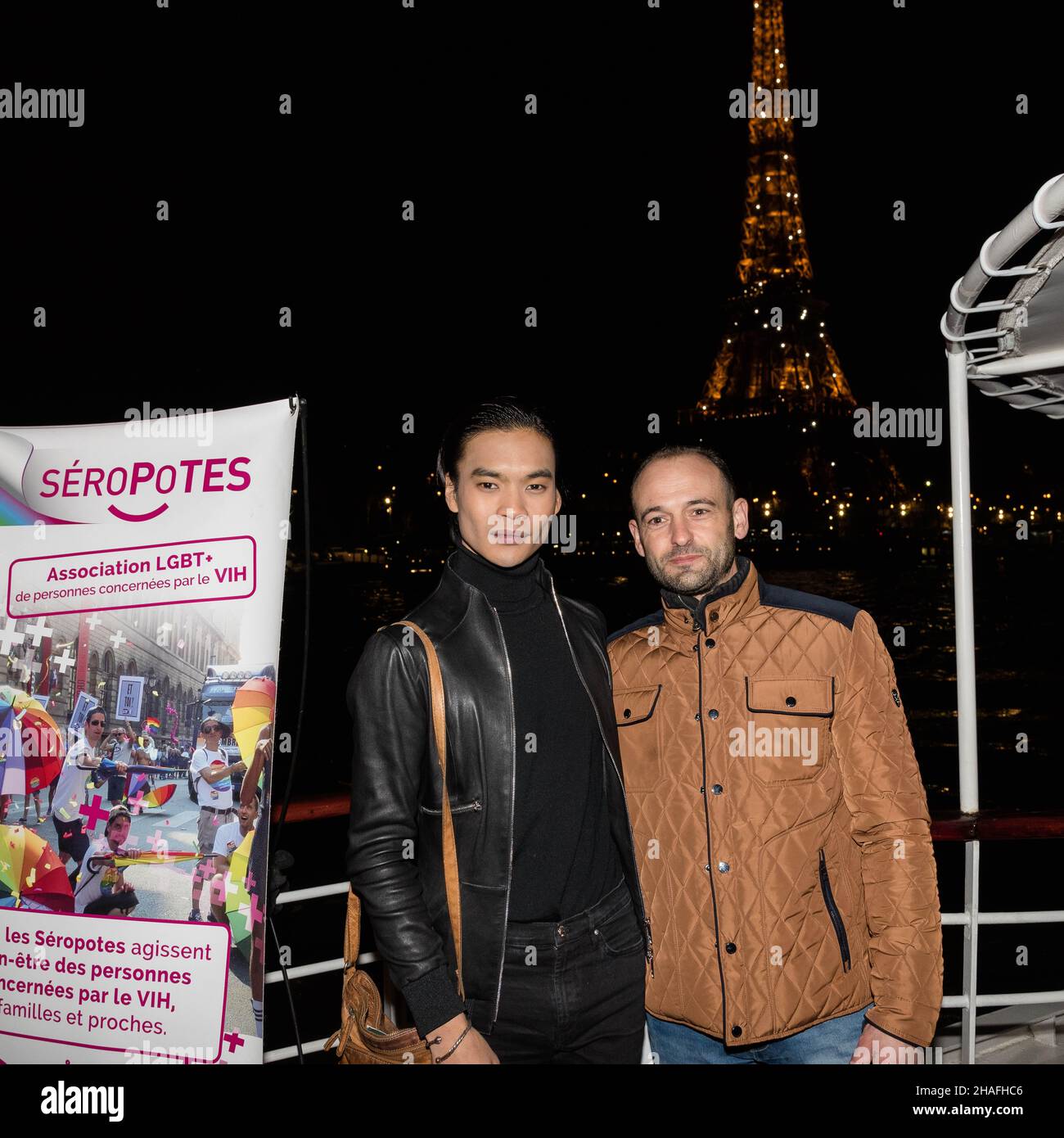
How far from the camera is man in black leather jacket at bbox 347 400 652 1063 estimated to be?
2170 mm

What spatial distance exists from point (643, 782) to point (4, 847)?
71.6 inches

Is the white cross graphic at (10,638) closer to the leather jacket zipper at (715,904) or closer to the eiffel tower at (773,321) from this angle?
the leather jacket zipper at (715,904)

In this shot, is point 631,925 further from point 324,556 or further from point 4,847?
point 324,556

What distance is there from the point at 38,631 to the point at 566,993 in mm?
1829

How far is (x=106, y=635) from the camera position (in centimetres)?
289

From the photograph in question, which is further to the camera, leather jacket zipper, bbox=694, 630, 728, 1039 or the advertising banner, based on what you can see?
the advertising banner

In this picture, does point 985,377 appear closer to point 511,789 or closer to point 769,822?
point 769,822

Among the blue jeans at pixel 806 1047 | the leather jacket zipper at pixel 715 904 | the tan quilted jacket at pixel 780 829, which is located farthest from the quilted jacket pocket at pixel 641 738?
the blue jeans at pixel 806 1047

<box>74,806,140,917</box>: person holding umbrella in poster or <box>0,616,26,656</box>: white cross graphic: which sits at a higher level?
<box>0,616,26,656</box>: white cross graphic

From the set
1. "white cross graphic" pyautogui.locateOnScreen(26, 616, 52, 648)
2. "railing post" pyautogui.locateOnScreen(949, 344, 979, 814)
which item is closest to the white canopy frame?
"railing post" pyautogui.locateOnScreen(949, 344, 979, 814)

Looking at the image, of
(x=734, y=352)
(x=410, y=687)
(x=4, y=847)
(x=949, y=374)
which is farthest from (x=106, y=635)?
(x=734, y=352)

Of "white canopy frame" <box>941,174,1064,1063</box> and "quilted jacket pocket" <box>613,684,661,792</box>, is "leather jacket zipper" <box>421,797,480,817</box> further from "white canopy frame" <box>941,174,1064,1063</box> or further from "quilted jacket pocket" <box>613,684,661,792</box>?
"white canopy frame" <box>941,174,1064,1063</box>

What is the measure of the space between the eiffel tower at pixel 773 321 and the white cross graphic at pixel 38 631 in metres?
90.0

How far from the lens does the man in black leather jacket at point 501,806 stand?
217 centimetres
